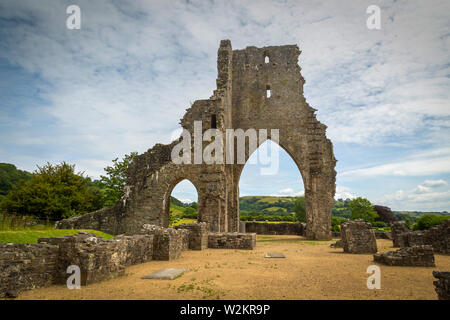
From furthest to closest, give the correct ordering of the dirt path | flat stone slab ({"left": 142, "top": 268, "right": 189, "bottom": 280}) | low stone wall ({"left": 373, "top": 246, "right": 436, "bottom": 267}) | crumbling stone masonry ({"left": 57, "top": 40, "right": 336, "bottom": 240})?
crumbling stone masonry ({"left": 57, "top": 40, "right": 336, "bottom": 240}) → low stone wall ({"left": 373, "top": 246, "right": 436, "bottom": 267}) → flat stone slab ({"left": 142, "top": 268, "right": 189, "bottom": 280}) → the dirt path

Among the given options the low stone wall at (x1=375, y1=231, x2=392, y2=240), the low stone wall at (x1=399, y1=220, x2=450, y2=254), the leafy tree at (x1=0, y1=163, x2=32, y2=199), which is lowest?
the low stone wall at (x1=375, y1=231, x2=392, y2=240)

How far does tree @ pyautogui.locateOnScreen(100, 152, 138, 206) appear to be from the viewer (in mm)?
22047

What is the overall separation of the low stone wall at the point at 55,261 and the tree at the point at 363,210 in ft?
101

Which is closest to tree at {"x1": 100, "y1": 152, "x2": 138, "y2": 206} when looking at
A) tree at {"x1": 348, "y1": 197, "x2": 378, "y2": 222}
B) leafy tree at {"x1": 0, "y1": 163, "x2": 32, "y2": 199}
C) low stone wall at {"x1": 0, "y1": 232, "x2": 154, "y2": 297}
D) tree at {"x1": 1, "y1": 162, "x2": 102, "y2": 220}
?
tree at {"x1": 1, "y1": 162, "x2": 102, "y2": 220}

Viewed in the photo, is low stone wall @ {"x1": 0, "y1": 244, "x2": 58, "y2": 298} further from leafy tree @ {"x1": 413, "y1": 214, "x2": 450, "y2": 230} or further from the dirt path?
leafy tree @ {"x1": 413, "y1": 214, "x2": 450, "y2": 230}

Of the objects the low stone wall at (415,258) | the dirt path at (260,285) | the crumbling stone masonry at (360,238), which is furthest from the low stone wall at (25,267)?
the crumbling stone masonry at (360,238)

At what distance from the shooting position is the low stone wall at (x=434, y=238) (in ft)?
31.6

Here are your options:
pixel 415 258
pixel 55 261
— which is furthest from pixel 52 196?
pixel 415 258

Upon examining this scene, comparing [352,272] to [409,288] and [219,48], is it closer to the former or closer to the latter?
[409,288]

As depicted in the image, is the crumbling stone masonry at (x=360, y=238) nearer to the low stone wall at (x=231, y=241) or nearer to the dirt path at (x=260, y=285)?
the dirt path at (x=260, y=285)

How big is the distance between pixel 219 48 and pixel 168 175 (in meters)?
10.2

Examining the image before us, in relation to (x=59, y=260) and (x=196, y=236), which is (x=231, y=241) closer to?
(x=196, y=236)

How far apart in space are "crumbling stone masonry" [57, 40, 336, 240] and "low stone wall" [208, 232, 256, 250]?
300 cm
